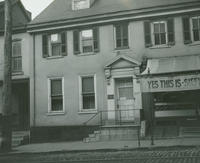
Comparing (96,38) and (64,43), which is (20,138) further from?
(96,38)

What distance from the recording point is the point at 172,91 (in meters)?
19.0

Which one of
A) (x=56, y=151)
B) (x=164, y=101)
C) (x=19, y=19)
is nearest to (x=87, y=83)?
(x=164, y=101)

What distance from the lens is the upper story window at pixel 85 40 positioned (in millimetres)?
21844

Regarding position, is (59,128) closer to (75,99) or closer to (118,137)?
(75,99)

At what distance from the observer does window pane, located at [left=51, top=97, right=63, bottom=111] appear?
22266mm

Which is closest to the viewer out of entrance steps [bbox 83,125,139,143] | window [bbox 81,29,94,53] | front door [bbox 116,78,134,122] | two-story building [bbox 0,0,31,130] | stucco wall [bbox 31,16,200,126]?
entrance steps [bbox 83,125,139,143]

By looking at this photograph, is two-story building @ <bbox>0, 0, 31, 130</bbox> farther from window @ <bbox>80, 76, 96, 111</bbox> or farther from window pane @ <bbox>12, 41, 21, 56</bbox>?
window @ <bbox>80, 76, 96, 111</bbox>

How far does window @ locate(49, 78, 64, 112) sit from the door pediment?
10.6ft

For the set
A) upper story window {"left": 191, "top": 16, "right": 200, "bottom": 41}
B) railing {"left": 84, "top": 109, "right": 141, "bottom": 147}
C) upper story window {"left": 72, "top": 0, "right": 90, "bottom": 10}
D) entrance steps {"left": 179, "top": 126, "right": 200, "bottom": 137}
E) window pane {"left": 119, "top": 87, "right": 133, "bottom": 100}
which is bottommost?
entrance steps {"left": 179, "top": 126, "right": 200, "bottom": 137}

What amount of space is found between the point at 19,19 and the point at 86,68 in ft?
32.1

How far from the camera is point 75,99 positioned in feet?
71.6

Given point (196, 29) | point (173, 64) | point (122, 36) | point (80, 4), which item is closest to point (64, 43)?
point (80, 4)

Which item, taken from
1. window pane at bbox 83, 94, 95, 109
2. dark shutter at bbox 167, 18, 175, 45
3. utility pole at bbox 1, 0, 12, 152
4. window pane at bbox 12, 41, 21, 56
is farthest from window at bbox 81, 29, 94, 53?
utility pole at bbox 1, 0, 12, 152

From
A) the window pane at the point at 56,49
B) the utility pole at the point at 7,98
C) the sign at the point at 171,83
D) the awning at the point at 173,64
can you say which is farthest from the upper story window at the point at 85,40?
the utility pole at the point at 7,98
